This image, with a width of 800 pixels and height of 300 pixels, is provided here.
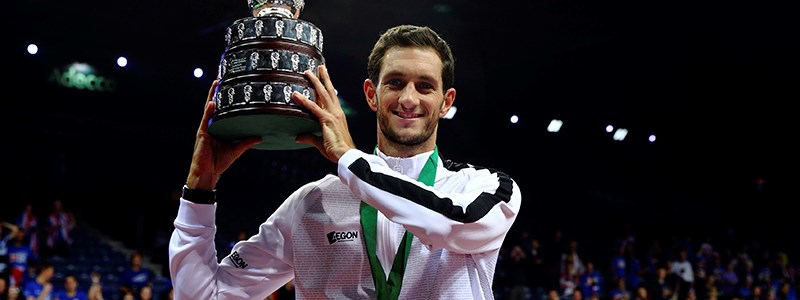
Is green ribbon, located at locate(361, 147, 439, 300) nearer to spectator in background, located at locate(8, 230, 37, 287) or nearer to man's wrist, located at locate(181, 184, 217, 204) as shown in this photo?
man's wrist, located at locate(181, 184, 217, 204)

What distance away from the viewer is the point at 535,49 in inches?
565

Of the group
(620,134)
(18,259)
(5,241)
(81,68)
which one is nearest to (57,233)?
(5,241)

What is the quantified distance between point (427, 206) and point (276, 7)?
0.89m

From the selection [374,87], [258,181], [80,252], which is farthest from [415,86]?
[258,181]

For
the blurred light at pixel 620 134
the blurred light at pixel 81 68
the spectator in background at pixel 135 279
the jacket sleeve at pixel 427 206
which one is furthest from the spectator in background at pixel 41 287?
the blurred light at pixel 620 134

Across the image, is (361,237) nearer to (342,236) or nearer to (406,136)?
(342,236)

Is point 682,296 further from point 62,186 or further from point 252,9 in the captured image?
point 252,9

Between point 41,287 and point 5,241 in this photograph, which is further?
point 5,241

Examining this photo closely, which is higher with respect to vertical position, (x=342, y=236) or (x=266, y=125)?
(x=266, y=125)

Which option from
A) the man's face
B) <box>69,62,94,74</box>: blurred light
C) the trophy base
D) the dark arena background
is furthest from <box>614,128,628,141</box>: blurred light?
the man's face

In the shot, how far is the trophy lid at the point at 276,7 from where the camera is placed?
2428mm

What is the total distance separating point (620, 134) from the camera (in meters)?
18.6

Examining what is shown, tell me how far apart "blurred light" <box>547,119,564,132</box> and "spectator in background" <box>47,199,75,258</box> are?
10.3 m

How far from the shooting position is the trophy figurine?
2170 millimetres
